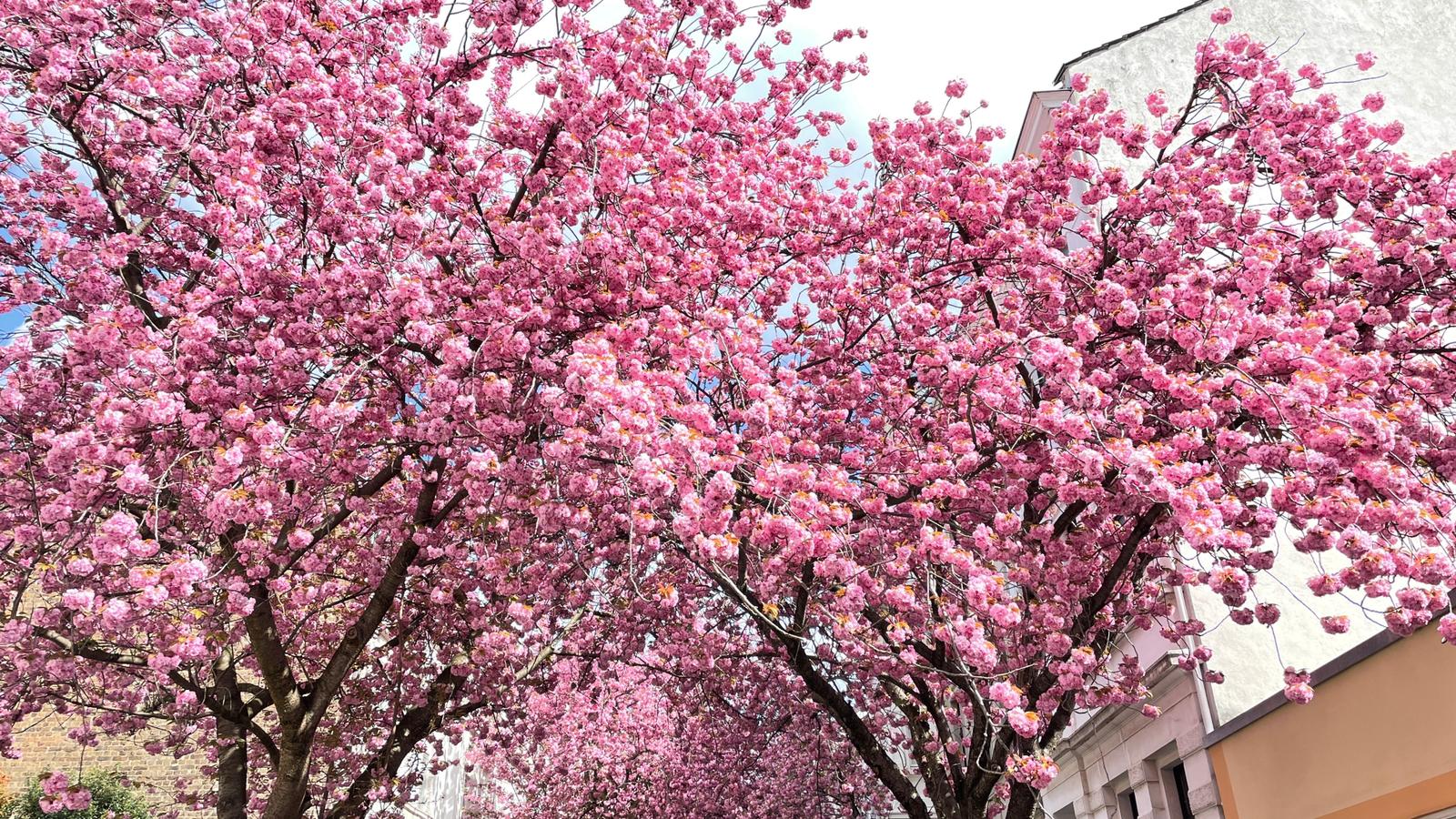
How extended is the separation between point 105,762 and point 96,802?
1.39 meters

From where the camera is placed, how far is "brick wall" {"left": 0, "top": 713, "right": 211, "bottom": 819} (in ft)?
50.9

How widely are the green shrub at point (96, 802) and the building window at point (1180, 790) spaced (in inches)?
595

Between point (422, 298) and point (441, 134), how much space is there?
1592 millimetres

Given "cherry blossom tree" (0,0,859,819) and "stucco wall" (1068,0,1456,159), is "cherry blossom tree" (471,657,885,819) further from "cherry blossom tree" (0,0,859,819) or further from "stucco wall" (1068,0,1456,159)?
"stucco wall" (1068,0,1456,159)

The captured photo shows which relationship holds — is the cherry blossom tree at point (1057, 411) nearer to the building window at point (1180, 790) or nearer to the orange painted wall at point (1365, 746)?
the orange painted wall at point (1365, 746)

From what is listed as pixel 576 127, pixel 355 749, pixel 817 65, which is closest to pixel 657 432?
pixel 576 127

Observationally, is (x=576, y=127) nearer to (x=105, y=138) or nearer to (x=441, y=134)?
(x=441, y=134)

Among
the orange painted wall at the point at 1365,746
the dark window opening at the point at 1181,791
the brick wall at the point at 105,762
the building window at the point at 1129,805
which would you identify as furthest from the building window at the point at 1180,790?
the brick wall at the point at 105,762

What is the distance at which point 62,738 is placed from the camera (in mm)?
16141

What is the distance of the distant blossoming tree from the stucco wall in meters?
6.67

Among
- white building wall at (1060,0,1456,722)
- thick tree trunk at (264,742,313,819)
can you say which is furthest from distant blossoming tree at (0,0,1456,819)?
white building wall at (1060,0,1456,722)

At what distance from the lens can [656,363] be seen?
7164 mm

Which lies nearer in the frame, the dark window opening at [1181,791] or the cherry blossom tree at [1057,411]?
the cherry blossom tree at [1057,411]

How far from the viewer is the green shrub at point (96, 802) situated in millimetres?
14305
